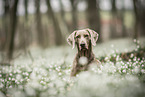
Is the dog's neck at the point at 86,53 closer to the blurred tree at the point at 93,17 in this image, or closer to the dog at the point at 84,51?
the dog at the point at 84,51

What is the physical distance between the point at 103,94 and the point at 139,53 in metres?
4.48

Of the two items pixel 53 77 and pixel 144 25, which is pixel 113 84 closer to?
pixel 53 77

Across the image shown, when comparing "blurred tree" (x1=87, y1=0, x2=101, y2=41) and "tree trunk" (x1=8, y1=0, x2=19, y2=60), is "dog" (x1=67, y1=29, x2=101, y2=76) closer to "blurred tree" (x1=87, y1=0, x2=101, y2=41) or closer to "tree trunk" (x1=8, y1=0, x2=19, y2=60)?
"tree trunk" (x1=8, y1=0, x2=19, y2=60)

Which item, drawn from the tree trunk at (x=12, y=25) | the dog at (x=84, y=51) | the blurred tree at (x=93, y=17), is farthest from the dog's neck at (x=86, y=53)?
the blurred tree at (x=93, y=17)

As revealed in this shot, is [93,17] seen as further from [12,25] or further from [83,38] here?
[83,38]

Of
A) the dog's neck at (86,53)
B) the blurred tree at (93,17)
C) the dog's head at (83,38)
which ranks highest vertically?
the blurred tree at (93,17)

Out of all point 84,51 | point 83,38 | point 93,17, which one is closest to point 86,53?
point 84,51

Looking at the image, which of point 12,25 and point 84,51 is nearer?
point 84,51

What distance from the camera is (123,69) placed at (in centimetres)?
483

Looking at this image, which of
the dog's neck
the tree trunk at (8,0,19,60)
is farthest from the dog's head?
the tree trunk at (8,0,19,60)

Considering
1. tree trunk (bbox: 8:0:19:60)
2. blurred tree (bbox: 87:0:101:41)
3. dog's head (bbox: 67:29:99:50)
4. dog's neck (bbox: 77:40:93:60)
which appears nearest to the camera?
dog's head (bbox: 67:29:99:50)

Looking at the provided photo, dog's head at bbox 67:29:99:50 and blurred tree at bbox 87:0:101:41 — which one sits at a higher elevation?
blurred tree at bbox 87:0:101:41

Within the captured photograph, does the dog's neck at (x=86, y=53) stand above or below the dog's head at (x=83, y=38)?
below

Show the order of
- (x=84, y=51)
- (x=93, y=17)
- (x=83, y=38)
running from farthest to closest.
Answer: (x=93, y=17) → (x=84, y=51) → (x=83, y=38)
